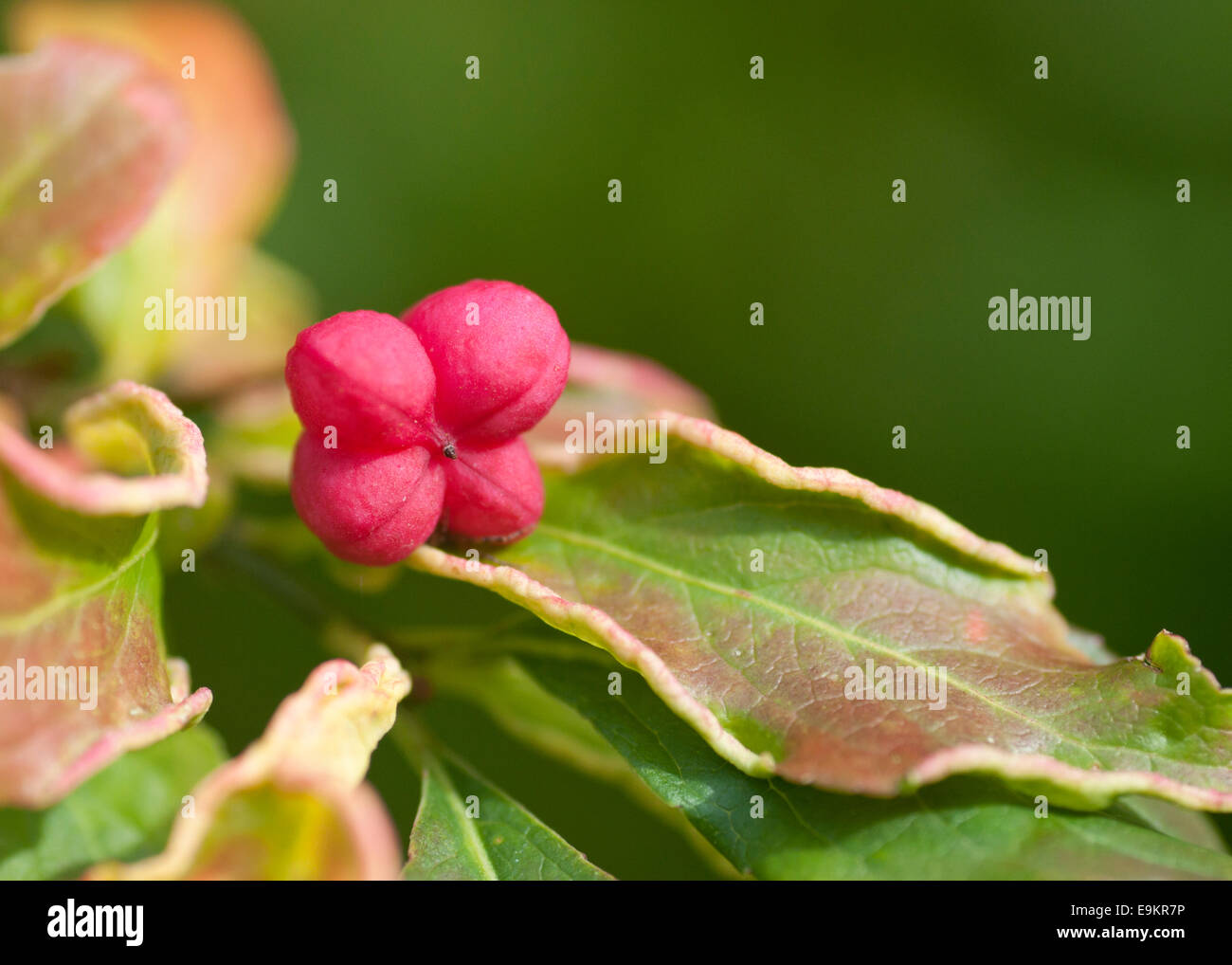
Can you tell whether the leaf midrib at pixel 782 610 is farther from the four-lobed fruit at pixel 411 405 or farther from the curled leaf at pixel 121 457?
the curled leaf at pixel 121 457

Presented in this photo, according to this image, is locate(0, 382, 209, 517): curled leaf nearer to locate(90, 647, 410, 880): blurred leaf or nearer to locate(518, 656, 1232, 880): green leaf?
locate(90, 647, 410, 880): blurred leaf

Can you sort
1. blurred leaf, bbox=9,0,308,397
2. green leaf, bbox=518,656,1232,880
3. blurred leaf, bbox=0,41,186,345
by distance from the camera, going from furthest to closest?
blurred leaf, bbox=9,0,308,397
blurred leaf, bbox=0,41,186,345
green leaf, bbox=518,656,1232,880

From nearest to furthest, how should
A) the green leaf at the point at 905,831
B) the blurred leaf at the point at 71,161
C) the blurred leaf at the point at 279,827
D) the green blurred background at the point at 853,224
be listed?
the blurred leaf at the point at 279,827 → the green leaf at the point at 905,831 → the blurred leaf at the point at 71,161 → the green blurred background at the point at 853,224

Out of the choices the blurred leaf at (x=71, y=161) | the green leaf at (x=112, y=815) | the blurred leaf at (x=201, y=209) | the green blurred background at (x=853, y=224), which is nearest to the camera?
the green leaf at (x=112, y=815)

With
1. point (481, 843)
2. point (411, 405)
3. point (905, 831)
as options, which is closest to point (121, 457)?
point (411, 405)

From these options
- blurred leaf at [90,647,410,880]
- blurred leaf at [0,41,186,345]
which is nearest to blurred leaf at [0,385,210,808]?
blurred leaf at [90,647,410,880]

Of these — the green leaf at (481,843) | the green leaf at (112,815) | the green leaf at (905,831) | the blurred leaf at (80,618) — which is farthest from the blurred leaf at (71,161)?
the green leaf at (905,831)

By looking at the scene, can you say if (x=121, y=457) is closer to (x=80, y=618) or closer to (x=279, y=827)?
(x=80, y=618)
